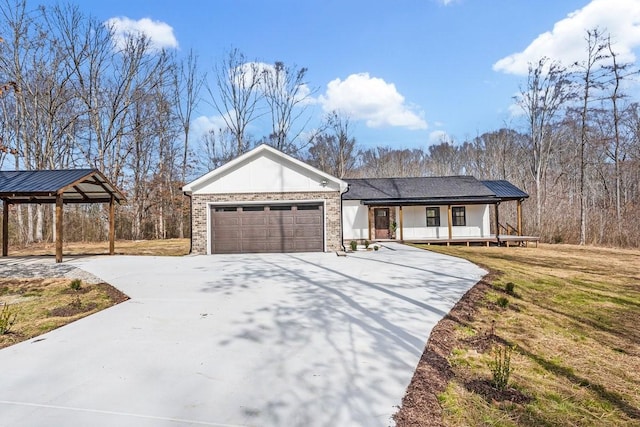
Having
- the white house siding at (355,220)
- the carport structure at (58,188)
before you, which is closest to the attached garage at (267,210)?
the carport structure at (58,188)

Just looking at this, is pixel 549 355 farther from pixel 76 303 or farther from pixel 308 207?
pixel 308 207

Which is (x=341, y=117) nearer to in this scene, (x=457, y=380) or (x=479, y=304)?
(x=479, y=304)

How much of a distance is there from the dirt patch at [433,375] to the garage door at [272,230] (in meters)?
8.95

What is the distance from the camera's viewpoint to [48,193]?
36.7 ft

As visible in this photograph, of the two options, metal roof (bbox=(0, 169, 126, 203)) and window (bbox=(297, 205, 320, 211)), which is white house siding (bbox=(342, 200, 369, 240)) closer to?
window (bbox=(297, 205, 320, 211))

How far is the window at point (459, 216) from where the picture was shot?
66.3ft

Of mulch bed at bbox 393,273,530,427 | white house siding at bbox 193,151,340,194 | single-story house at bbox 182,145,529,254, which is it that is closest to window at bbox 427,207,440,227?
single-story house at bbox 182,145,529,254

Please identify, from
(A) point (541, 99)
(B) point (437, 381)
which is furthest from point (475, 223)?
(B) point (437, 381)

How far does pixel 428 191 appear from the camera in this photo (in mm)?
20688

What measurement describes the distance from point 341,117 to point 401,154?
36.4 ft

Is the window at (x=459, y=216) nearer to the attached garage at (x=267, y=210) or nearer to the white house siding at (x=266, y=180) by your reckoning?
the attached garage at (x=267, y=210)

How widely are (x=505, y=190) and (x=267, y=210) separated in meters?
15.5

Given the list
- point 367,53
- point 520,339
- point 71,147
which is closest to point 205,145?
point 71,147

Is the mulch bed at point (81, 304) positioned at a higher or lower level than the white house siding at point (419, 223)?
lower
